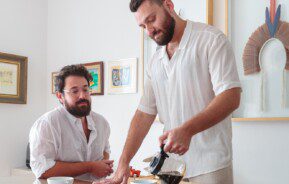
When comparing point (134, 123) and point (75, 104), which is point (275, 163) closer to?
point (134, 123)

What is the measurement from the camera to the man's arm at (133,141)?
1.64 metres

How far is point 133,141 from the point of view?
188cm

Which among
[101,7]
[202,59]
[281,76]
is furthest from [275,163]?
[101,7]

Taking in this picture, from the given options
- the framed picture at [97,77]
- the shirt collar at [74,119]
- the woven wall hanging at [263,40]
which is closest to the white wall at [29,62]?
the framed picture at [97,77]

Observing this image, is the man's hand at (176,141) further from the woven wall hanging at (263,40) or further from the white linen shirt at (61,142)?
the woven wall hanging at (263,40)

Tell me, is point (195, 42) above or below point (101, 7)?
below

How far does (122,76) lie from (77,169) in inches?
51.6

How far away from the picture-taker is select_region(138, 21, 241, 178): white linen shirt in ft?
5.42

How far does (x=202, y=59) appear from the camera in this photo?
173cm

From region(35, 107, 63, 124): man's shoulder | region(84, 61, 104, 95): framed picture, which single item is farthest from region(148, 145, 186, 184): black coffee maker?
region(84, 61, 104, 95): framed picture

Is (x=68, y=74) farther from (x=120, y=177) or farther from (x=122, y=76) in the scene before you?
(x=120, y=177)

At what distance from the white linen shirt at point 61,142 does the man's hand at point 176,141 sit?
41.1 inches

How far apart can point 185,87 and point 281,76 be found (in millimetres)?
839

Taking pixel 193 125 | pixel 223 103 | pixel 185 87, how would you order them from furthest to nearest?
1. pixel 185 87
2. pixel 223 103
3. pixel 193 125
